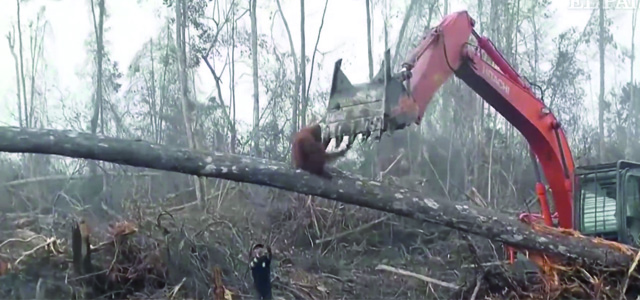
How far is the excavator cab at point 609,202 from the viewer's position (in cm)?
761

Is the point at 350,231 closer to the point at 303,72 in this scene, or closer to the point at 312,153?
the point at 312,153

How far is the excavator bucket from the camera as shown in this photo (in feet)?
19.4

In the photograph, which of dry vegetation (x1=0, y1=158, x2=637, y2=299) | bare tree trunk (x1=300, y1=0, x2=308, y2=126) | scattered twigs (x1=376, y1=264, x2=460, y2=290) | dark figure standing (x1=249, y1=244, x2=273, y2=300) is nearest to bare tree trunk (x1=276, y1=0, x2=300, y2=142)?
bare tree trunk (x1=300, y1=0, x2=308, y2=126)

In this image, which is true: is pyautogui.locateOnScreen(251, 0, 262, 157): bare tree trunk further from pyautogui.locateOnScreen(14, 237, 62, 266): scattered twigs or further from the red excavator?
the red excavator

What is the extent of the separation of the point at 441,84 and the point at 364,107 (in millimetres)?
1287

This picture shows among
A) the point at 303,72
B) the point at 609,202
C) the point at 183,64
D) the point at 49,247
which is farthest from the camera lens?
the point at 303,72

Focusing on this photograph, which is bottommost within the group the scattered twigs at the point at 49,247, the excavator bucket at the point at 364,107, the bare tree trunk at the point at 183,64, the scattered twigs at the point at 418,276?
the scattered twigs at the point at 418,276

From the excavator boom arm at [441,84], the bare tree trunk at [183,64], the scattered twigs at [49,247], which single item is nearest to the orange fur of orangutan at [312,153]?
the excavator boom arm at [441,84]

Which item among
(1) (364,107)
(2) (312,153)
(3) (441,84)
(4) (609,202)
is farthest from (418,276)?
(2) (312,153)

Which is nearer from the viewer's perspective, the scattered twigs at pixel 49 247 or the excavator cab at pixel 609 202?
the excavator cab at pixel 609 202

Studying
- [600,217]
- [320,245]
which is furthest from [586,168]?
[320,245]

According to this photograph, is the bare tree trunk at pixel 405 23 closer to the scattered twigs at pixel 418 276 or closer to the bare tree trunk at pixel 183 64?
the bare tree trunk at pixel 183 64

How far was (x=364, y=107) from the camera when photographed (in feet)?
19.6

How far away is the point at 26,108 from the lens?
26.1 meters
